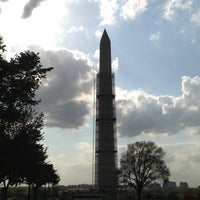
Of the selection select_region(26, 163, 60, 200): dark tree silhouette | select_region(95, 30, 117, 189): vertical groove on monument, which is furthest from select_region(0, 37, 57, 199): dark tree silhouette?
select_region(95, 30, 117, 189): vertical groove on monument

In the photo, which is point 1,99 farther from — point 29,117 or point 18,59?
point 29,117

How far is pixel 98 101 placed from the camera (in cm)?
11556

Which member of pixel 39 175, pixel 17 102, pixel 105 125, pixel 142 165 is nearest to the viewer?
pixel 17 102

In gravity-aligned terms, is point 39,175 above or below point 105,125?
below

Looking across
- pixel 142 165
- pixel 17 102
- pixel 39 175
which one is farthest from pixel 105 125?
pixel 17 102

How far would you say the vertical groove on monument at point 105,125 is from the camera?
111 meters

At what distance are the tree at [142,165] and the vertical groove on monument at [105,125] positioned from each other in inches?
699

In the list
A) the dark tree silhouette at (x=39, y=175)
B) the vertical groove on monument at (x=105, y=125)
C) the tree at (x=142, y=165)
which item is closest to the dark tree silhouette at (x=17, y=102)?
the dark tree silhouette at (x=39, y=175)

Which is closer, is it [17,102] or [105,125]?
[17,102]

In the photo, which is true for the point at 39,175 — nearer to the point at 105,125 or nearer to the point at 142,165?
the point at 142,165

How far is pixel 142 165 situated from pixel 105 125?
2345 centimetres

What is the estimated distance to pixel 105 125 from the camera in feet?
367

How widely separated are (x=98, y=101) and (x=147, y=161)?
30.0m

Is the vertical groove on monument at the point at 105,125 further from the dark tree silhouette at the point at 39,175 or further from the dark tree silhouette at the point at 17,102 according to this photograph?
the dark tree silhouette at the point at 17,102
